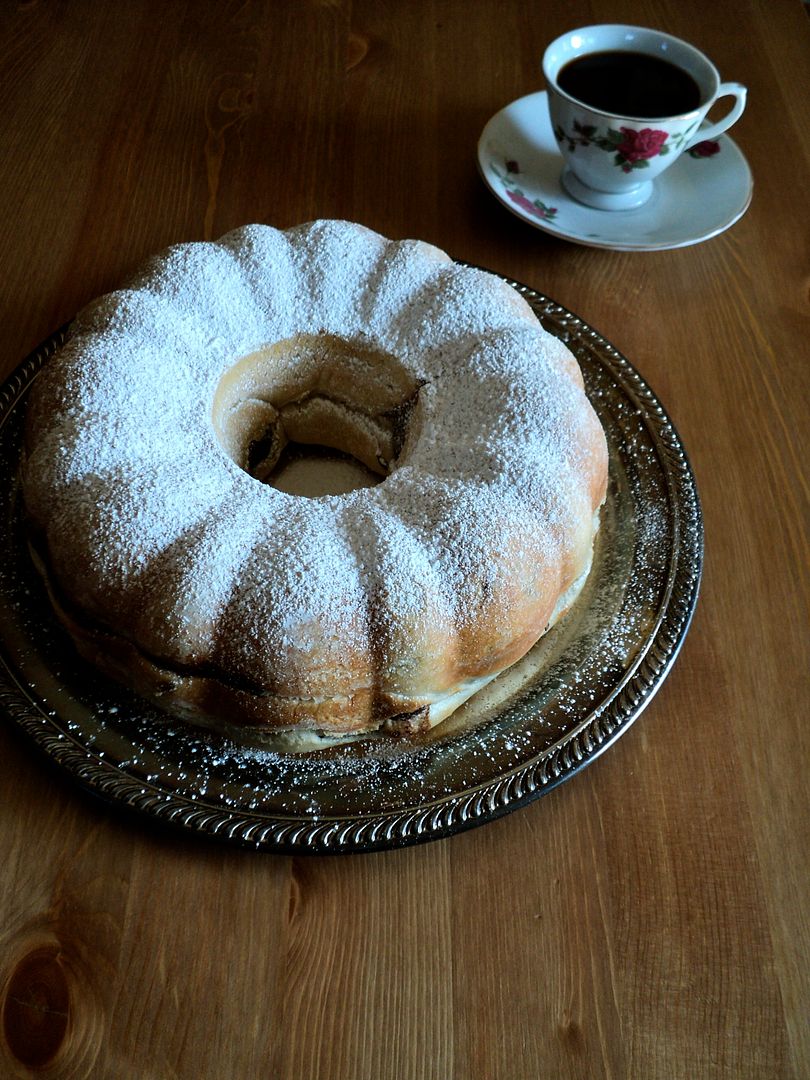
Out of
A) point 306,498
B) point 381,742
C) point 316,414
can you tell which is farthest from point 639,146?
point 381,742

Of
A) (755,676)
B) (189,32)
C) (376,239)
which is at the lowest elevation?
(755,676)

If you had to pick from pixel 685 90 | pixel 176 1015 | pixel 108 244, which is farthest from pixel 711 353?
pixel 176 1015

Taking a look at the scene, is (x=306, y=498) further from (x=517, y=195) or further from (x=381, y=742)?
(x=517, y=195)

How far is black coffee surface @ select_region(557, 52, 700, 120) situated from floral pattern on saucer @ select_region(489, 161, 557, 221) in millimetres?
138

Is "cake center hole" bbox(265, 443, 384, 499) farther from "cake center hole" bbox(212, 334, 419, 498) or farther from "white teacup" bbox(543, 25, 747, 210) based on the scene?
"white teacup" bbox(543, 25, 747, 210)

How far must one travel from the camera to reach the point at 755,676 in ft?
3.17

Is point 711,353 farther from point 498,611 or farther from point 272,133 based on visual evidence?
point 272,133

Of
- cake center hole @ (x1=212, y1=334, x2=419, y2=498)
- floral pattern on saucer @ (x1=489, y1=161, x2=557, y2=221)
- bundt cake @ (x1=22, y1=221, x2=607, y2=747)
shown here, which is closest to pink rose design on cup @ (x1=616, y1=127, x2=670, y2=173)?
floral pattern on saucer @ (x1=489, y1=161, x2=557, y2=221)

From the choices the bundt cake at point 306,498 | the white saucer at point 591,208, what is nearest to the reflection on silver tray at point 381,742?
the bundt cake at point 306,498

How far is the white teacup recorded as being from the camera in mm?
1212

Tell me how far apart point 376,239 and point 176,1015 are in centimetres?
84

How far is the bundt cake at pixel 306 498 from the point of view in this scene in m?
0.78

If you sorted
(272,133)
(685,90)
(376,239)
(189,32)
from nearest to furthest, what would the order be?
(376,239)
(685,90)
(272,133)
(189,32)

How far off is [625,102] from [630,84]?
3 cm
